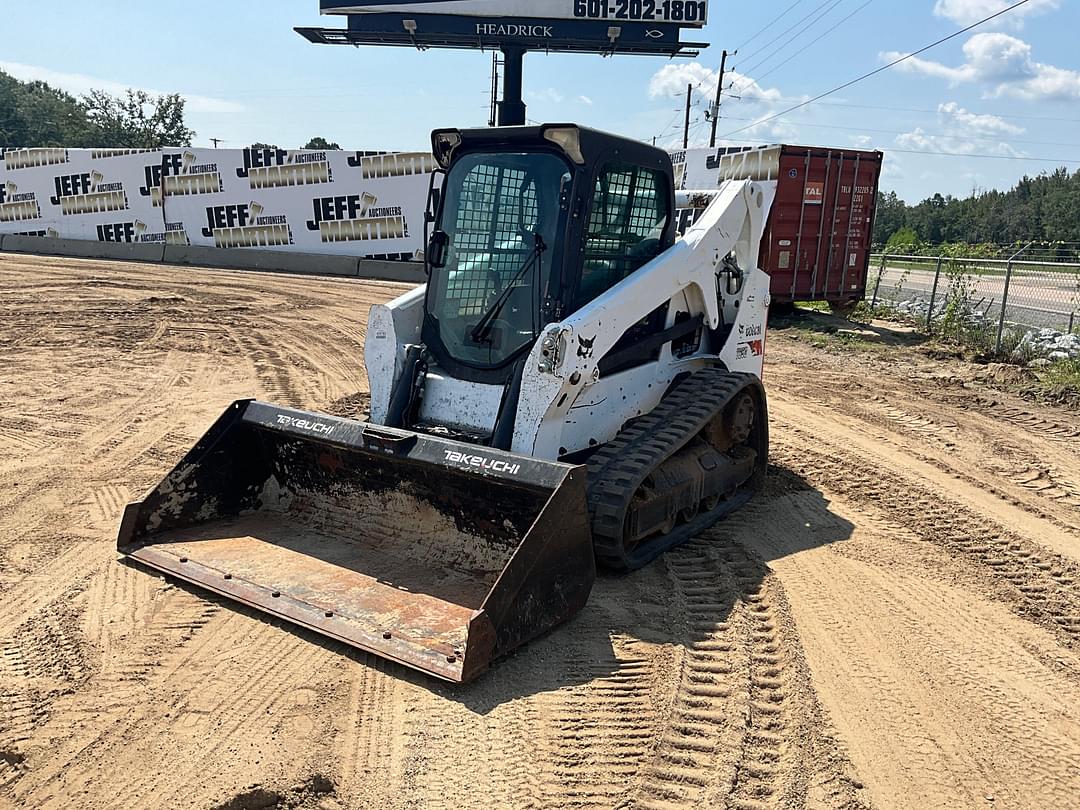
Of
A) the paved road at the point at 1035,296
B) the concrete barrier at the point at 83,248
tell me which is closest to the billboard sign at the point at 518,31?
the concrete barrier at the point at 83,248

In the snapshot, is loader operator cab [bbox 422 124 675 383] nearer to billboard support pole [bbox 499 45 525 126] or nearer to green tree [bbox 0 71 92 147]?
billboard support pole [bbox 499 45 525 126]

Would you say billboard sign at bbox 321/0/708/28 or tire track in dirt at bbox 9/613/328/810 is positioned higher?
billboard sign at bbox 321/0/708/28

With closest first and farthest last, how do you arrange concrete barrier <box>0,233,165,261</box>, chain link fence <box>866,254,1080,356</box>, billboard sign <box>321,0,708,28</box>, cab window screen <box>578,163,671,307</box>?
cab window screen <box>578,163,671,307</box>, chain link fence <box>866,254,1080,356</box>, concrete barrier <box>0,233,165,261</box>, billboard sign <box>321,0,708,28</box>

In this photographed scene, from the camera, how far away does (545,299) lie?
4.93 m

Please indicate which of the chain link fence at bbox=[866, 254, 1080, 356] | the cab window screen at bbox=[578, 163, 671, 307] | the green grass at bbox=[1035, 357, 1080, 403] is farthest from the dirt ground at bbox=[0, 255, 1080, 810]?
the chain link fence at bbox=[866, 254, 1080, 356]

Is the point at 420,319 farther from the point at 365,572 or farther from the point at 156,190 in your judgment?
the point at 156,190

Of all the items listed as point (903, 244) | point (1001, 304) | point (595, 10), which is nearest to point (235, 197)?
point (595, 10)

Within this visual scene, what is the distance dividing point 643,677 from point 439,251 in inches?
115

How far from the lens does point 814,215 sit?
1516 cm

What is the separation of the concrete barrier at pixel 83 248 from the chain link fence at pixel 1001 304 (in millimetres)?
17861

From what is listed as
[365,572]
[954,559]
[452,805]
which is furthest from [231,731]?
[954,559]

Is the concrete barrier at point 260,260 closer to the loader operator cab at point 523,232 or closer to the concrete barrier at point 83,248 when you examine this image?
the concrete barrier at point 83,248

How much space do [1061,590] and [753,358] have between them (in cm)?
265

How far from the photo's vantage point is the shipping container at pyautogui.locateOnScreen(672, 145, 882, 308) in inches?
579
